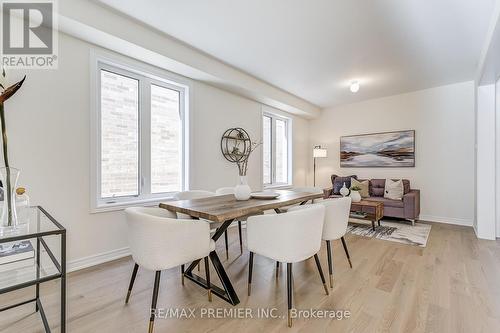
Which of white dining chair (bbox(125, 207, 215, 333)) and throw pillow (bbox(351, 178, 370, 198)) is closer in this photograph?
white dining chair (bbox(125, 207, 215, 333))

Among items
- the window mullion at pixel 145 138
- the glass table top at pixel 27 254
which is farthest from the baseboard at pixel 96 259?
the glass table top at pixel 27 254

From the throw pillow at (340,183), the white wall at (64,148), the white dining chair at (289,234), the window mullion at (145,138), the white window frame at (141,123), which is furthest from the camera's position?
the throw pillow at (340,183)

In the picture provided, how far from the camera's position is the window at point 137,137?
2.69m

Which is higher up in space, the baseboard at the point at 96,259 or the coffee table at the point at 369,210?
the coffee table at the point at 369,210

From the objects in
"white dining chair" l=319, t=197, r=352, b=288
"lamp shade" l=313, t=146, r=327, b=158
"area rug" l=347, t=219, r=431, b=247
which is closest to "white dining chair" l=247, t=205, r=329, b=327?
"white dining chair" l=319, t=197, r=352, b=288

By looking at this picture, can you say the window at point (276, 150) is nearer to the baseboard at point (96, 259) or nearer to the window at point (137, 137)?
the window at point (137, 137)

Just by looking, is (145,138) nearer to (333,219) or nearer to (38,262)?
(38,262)

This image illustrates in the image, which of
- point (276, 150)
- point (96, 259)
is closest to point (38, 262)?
point (96, 259)

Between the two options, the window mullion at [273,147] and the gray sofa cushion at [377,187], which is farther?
the window mullion at [273,147]

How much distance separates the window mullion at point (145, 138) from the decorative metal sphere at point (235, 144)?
4.06 ft

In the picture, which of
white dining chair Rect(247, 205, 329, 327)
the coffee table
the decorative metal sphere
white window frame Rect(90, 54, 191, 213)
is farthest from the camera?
the decorative metal sphere

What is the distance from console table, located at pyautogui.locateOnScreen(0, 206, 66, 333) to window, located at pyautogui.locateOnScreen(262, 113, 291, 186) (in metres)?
3.84

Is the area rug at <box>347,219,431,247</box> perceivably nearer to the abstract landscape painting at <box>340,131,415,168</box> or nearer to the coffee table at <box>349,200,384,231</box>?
the coffee table at <box>349,200,384,231</box>

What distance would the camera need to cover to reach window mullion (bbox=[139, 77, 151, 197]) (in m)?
2.99
